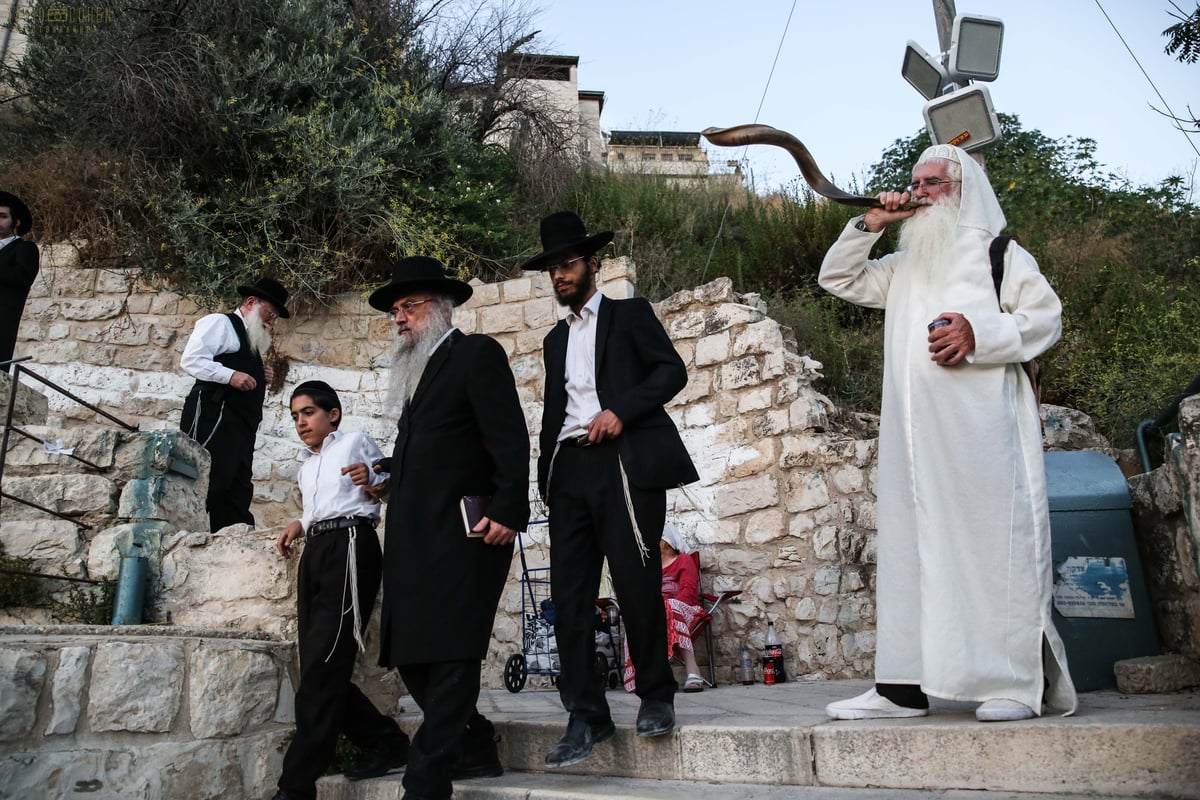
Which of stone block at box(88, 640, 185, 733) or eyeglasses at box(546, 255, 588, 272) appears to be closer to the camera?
stone block at box(88, 640, 185, 733)

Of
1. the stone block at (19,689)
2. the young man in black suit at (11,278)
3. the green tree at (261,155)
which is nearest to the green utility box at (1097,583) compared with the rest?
the stone block at (19,689)

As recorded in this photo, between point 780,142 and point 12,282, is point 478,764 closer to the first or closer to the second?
point 780,142

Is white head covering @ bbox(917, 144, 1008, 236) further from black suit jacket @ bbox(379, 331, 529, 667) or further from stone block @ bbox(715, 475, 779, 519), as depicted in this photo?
stone block @ bbox(715, 475, 779, 519)

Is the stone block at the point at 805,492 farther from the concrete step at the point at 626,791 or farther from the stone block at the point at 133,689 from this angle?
the stone block at the point at 133,689

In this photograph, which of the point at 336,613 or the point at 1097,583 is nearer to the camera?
the point at 336,613

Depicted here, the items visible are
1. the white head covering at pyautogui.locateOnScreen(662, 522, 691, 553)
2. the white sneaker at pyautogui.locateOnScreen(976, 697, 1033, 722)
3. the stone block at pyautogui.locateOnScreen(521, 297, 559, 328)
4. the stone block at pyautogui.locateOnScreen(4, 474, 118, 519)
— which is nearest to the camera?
the white sneaker at pyautogui.locateOnScreen(976, 697, 1033, 722)

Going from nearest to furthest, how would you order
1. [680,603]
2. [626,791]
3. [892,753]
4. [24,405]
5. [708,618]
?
[892,753], [626,791], [24,405], [680,603], [708,618]

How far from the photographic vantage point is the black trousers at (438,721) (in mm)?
2871

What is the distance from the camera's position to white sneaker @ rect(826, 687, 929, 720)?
3025 mm

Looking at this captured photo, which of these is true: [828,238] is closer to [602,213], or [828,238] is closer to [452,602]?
[602,213]

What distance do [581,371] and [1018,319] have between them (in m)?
1.48

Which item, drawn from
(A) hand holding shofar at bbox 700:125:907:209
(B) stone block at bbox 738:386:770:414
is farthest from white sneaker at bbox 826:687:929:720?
(B) stone block at bbox 738:386:770:414

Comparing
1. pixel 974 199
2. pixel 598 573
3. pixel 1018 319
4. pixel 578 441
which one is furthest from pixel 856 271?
pixel 598 573

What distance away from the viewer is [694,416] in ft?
22.9
